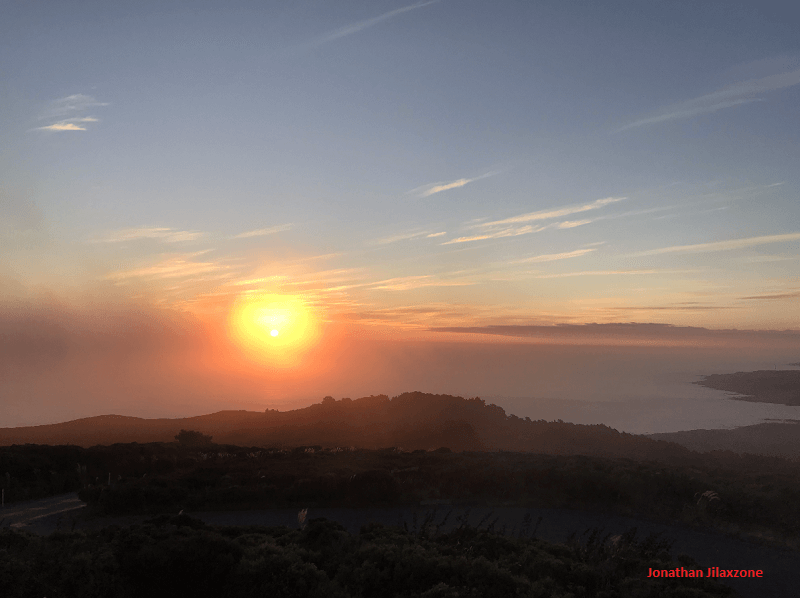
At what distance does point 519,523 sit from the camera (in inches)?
474

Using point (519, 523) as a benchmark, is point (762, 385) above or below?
below

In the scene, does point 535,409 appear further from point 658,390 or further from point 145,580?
point 145,580

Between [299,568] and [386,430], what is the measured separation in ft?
90.2

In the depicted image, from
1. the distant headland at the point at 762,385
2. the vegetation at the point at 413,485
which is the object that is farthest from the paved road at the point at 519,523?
the distant headland at the point at 762,385

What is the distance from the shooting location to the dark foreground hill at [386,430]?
30844 millimetres

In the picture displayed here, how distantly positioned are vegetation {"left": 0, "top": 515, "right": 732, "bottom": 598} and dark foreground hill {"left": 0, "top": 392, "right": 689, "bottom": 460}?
2062 centimetres

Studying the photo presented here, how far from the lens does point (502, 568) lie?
7574mm

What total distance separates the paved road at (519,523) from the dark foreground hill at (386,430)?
16.0 m

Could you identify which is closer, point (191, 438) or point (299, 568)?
point (299, 568)

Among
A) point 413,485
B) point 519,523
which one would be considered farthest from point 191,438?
point 519,523

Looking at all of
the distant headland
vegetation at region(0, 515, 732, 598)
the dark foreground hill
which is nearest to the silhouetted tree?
the dark foreground hill

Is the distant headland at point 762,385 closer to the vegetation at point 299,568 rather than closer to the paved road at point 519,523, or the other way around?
the paved road at point 519,523

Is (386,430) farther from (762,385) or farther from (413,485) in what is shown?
(762,385)

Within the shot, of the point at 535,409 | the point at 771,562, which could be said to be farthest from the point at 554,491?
the point at 535,409
